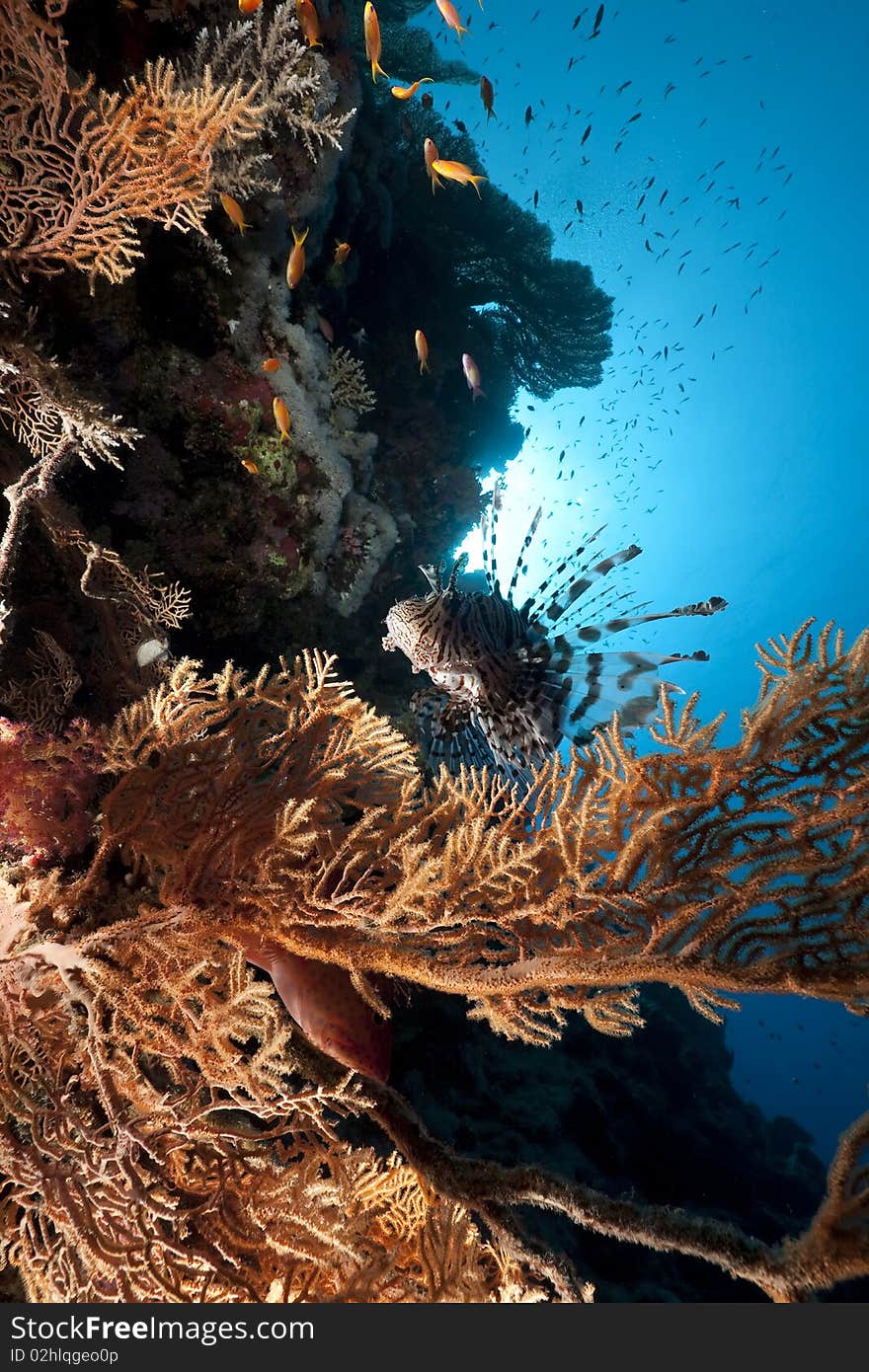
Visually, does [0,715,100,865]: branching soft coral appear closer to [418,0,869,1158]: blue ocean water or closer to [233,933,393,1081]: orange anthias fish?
[233,933,393,1081]: orange anthias fish

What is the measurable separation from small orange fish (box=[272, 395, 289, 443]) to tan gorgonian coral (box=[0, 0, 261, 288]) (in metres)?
1.43

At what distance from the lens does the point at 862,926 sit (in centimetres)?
135

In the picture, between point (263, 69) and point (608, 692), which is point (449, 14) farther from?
point (608, 692)

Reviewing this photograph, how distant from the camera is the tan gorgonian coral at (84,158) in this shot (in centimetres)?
250

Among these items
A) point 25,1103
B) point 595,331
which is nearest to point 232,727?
point 25,1103

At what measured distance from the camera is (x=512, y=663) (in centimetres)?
372

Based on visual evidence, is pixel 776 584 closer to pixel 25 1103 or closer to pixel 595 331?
pixel 595 331

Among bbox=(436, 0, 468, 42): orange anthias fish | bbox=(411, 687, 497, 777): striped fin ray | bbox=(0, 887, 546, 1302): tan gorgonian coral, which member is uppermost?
bbox=(436, 0, 468, 42): orange anthias fish

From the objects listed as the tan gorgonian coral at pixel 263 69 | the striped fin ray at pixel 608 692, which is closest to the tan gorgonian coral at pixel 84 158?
the tan gorgonian coral at pixel 263 69

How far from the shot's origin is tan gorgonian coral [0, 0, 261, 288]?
250cm

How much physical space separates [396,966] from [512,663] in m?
2.33

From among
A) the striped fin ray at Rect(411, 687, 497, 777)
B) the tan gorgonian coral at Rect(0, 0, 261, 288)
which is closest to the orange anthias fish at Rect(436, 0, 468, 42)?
the tan gorgonian coral at Rect(0, 0, 261, 288)

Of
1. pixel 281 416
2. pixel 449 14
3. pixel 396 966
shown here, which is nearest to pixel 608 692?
pixel 396 966

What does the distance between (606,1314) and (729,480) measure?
6596 cm
